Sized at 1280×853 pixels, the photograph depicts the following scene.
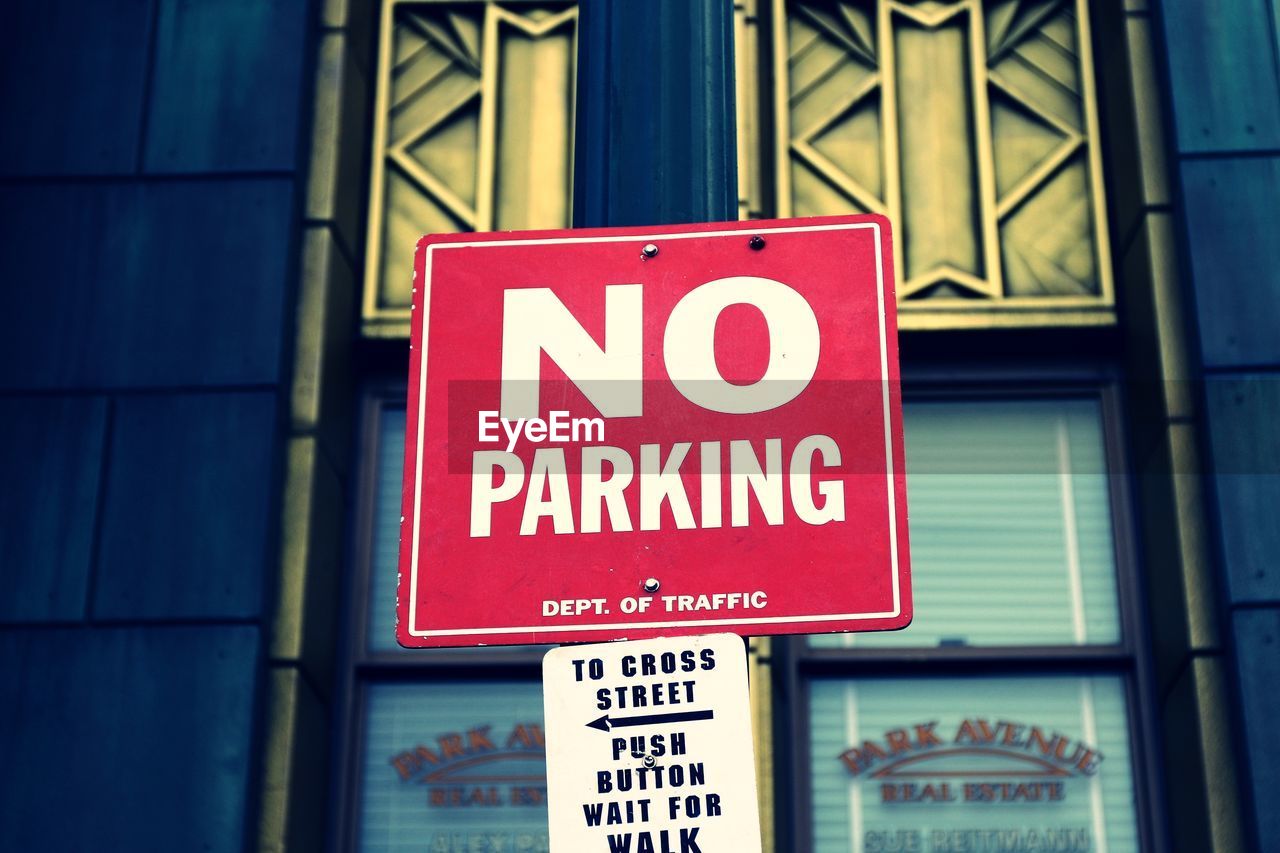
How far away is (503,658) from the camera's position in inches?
283

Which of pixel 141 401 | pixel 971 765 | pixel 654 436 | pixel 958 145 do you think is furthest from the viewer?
pixel 958 145

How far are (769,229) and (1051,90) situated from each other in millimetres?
4999

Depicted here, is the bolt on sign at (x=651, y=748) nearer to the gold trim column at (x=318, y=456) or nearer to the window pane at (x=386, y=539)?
the gold trim column at (x=318, y=456)

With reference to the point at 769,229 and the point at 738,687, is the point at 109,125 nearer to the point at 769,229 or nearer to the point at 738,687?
the point at 769,229

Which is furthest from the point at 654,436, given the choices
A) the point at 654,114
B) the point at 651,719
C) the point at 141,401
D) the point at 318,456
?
the point at 141,401

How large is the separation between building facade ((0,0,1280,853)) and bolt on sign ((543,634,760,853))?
3.78 metres

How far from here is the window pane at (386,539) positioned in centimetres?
728

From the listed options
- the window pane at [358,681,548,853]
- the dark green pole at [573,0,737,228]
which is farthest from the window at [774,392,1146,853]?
the dark green pole at [573,0,737,228]

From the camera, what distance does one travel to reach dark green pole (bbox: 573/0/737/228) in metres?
3.48

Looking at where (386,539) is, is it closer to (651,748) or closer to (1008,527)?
(1008,527)

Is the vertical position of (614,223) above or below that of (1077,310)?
below

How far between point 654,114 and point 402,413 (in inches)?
171

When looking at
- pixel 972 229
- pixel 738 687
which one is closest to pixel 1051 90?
pixel 972 229

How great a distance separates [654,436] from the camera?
3.21 m
